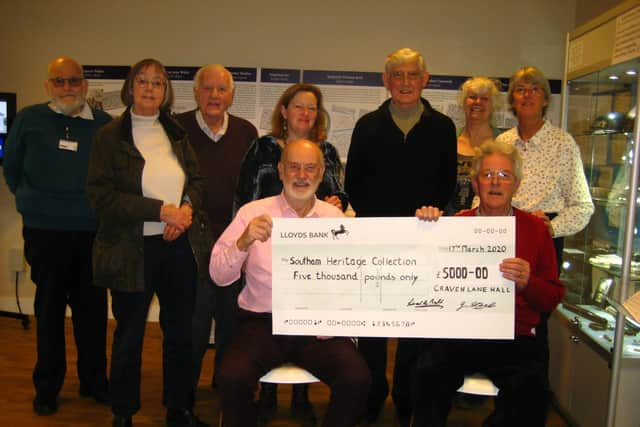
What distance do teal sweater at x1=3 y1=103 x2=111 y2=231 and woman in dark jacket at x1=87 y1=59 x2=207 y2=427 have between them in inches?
19.4

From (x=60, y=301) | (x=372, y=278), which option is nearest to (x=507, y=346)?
(x=372, y=278)

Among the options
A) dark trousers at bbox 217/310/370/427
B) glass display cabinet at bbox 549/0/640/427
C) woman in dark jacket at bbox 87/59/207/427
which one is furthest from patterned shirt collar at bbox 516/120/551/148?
woman in dark jacket at bbox 87/59/207/427

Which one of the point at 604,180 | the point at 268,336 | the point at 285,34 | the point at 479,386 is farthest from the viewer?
the point at 285,34

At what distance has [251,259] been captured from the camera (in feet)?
7.68

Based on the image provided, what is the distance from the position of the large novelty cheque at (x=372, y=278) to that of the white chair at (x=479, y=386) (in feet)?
0.69

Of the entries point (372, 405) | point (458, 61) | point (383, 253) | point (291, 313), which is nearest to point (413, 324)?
point (383, 253)

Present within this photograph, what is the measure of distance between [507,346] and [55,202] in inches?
96.3

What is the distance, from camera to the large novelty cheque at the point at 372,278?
218 cm

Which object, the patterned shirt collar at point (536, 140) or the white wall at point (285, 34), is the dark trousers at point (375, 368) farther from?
the white wall at point (285, 34)

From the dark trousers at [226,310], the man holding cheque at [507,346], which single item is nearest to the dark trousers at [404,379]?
the man holding cheque at [507,346]

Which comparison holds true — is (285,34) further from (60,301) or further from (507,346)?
(507,346)

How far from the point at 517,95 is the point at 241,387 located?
2104mm

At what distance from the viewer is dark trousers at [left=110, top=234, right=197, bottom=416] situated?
103 inches

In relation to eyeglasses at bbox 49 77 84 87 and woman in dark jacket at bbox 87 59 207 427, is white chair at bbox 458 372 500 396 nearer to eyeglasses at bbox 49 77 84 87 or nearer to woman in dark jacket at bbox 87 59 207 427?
woman in dark jacket at bbox 87 59 207 427
